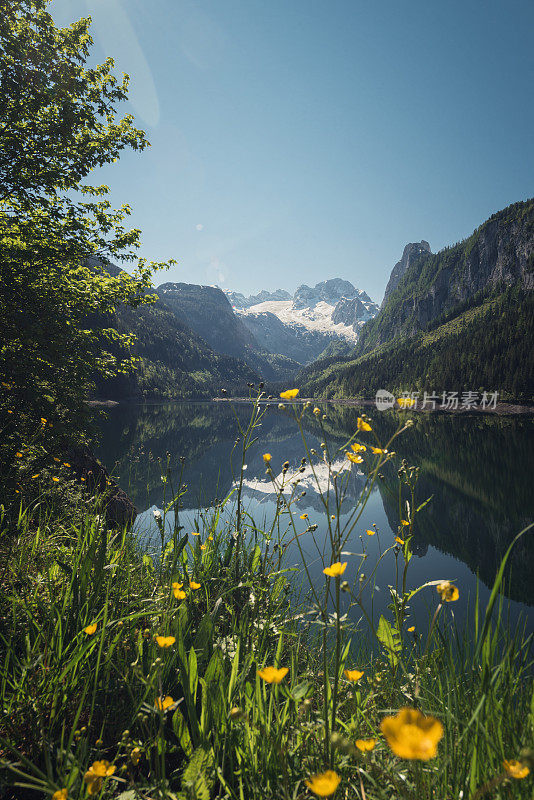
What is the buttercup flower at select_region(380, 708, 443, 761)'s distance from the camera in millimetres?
637

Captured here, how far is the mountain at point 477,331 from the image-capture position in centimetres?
8188

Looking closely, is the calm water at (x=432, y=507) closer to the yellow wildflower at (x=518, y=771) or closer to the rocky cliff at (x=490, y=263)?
the yellow wildflower at (x=518, y=771)

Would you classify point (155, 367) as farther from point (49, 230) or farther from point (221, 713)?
point (221, 713)

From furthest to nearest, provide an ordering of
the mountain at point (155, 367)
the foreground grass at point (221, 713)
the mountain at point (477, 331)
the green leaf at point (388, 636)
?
the mountain at point (155, 367), the mountain at point (477, 331), the green leaf at point (388, 636), the foreground grass at point (221, 713)

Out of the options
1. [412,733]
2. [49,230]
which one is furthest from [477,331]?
[412,733]

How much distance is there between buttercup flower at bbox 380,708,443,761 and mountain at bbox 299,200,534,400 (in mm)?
92563

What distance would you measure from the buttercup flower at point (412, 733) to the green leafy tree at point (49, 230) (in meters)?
6.72

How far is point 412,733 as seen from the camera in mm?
734

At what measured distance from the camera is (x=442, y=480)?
62.2 feet

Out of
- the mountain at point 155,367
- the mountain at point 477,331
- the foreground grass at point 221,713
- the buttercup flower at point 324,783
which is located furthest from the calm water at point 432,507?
the mountain at point 155,367

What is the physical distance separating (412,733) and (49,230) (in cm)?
1003

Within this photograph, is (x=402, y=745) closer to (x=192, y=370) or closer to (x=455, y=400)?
(x=455, y=400)

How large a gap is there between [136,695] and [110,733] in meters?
0.18

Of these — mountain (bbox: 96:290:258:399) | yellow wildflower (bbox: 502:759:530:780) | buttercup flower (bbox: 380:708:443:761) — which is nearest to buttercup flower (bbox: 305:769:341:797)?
buttercup flower (bbox: 380:708:443:761)
